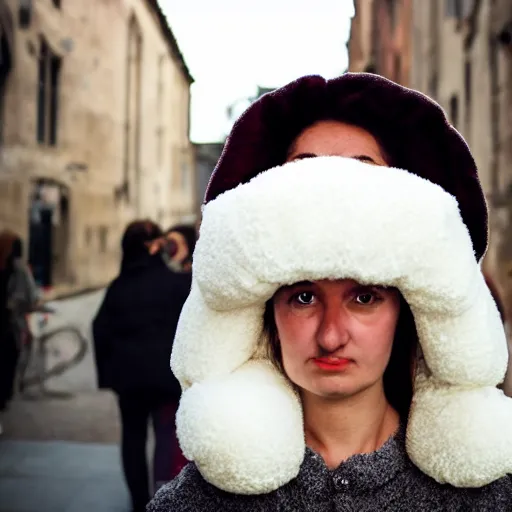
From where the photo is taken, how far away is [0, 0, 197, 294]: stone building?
5.23 meters

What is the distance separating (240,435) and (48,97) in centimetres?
496

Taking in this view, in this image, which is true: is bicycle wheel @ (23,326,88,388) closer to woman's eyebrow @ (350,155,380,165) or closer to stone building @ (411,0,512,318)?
stone building @ (411,0,512,318)

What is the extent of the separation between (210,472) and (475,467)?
0.36 metres

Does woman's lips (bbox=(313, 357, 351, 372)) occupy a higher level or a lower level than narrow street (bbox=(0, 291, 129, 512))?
higher

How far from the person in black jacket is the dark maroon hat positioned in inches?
82.0

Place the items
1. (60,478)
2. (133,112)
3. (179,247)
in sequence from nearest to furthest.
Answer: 1. (179,247)
2. (60,478)
3. (133,112)

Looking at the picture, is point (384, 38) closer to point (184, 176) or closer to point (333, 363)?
point (184, 176)

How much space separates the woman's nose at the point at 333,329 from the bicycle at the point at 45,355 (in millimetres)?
4582

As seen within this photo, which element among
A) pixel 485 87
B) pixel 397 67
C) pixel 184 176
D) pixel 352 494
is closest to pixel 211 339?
pixel 352 494

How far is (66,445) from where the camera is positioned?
185 inches

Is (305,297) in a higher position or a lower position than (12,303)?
higher

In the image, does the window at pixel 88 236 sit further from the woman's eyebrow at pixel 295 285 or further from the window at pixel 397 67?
the window at pixel 397 67

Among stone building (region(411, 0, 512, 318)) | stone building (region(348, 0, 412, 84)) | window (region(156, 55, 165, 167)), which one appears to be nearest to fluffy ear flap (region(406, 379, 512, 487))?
stone building (region(411, 0, 512, 318))

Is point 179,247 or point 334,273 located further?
point 179,247
